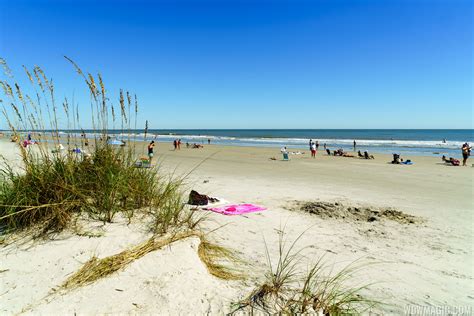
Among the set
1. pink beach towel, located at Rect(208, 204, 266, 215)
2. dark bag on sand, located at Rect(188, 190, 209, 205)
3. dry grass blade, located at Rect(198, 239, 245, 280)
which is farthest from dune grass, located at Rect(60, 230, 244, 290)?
dark bag on sand, located at Rect(188, 190, 209, 205)

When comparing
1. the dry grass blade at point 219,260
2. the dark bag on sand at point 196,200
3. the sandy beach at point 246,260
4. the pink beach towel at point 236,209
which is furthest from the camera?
the dark bag on sand at point 196,200

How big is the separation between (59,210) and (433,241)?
5.62 metres

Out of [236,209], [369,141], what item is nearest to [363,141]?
[369,141]

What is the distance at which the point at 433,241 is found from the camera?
4848 mm

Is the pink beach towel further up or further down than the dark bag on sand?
further down

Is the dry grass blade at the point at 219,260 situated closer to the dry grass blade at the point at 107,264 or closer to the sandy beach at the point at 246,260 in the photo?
the sandy beach at the point at 246,260

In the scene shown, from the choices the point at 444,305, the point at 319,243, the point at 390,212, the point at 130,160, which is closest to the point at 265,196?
the point at 390,212

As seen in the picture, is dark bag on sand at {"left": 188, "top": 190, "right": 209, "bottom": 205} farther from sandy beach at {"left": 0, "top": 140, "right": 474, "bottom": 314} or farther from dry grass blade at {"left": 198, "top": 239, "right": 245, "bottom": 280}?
dry grass blade at {"left": 198, "top": 239, "right": 245, "bottom": 280}

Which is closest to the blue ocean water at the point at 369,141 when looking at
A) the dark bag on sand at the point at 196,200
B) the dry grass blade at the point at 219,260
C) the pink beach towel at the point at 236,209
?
the dark bag on sand at the point at 196,200

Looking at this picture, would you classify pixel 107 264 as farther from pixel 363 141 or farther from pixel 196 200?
pixel 363 141

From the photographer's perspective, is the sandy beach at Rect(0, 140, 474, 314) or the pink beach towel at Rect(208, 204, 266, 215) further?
the pink beach towel at Rect(208, 204, 266, 215)

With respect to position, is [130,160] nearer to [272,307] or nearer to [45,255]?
[45,255]

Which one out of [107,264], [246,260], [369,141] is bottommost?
[246,260]

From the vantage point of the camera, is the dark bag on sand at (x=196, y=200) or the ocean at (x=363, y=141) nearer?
the dark bag on sand at (x=196, y=200)
